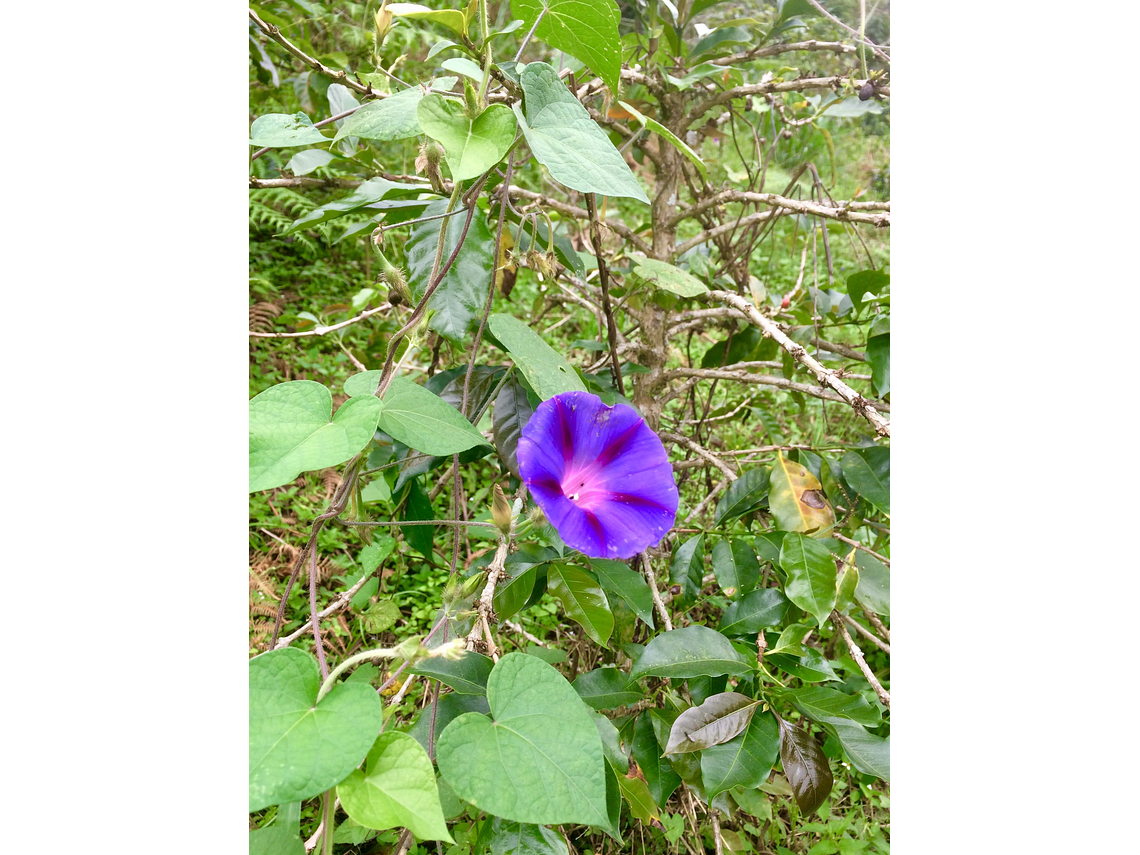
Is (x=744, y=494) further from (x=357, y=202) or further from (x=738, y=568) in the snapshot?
(x=357, y=202)

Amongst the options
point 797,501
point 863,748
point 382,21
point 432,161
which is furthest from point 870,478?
point 382,21

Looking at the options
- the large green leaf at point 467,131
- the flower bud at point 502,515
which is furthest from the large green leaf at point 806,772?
the large green leaf at point 467,131

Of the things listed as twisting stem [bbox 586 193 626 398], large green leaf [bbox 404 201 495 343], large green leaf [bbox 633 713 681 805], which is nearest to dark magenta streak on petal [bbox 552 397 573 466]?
large green leaf [bbox 404 201 495 343]

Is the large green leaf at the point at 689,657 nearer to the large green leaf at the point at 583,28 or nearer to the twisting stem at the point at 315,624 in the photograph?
the twisting stem at the point at 315,624

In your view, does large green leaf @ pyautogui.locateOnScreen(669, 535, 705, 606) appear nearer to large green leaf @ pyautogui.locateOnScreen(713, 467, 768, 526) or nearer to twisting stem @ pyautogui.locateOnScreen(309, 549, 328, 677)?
large green leaf @ pyautogui.locateOnScreen(713, 467, 768, 526)
